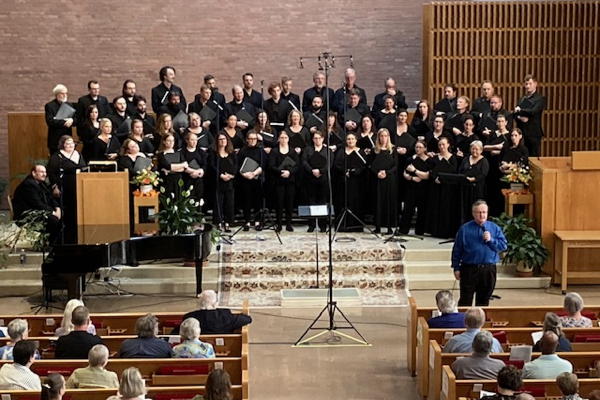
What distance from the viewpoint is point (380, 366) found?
11.0 m

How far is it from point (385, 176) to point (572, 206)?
2464mm

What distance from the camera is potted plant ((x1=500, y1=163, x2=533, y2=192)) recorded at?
14.6 meters

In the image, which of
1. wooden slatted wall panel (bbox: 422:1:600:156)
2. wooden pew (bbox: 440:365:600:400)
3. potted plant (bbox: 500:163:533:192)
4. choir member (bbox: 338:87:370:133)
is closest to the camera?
wooden pew (bbox: 440:365:600:400)

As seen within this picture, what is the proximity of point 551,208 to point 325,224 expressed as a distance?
3.14m

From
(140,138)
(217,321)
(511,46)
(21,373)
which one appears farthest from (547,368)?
(511,46)

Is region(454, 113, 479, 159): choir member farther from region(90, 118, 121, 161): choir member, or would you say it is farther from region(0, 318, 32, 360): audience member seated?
region(0, 318, 32, 360): audience member seated

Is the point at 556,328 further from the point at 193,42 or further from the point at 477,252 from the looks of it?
the point at 193,42

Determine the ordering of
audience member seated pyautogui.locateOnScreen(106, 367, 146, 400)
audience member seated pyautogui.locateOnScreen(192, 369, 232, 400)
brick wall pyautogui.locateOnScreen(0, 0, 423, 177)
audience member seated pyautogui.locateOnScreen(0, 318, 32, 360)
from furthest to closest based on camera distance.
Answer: brick wall pyautogui.locateOnScreen(0, 0, 423, 177) < audience member seated pyautogui.locateOnScreen(0, 318, 32, 360) < audience member seated pyautogui.locateOnScreen(106, 367, 146, 400) < audience member seated pyautogui.locateOnScreen(192, 369, 232, 400)

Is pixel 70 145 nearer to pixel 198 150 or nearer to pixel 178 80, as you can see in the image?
pixel 198 150

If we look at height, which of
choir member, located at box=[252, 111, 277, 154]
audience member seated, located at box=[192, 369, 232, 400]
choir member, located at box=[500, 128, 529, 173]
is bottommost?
audience member seated, located at box=[192, 369, 232, 400]

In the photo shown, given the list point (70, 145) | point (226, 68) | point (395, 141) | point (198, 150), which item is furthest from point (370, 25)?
point (70, 145)

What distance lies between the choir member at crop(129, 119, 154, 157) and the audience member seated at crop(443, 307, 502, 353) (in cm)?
673

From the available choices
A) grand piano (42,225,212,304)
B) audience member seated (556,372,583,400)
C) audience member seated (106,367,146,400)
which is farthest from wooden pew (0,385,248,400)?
grand piano (42,225,212,304)

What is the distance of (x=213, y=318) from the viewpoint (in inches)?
386
